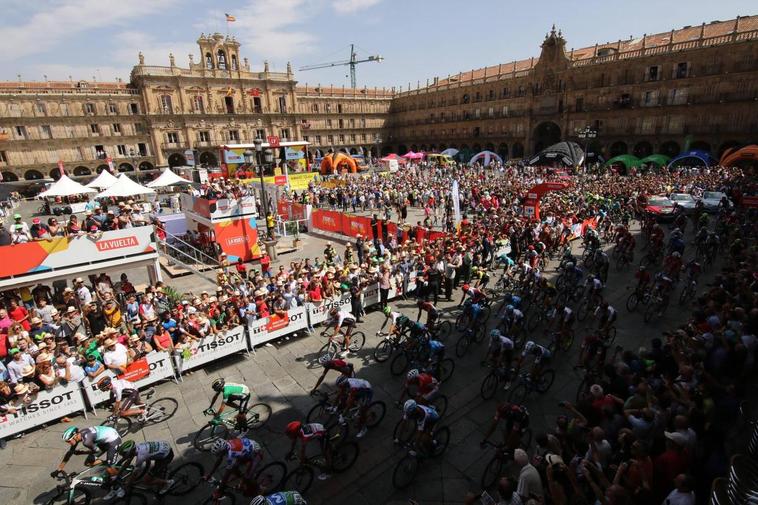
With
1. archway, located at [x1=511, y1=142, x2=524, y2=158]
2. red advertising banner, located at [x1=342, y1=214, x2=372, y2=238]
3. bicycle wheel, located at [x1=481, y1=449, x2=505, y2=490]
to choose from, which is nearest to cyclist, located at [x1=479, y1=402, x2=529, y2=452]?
bicycle wheel, located at [x1=481, y1=449, x2=505, y2=490]

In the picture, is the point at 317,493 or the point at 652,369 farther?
the point at 652,369

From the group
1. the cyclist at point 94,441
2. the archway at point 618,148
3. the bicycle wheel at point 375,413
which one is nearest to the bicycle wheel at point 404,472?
the bicycle wheel at point 375,413

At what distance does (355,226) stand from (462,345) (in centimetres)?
1262

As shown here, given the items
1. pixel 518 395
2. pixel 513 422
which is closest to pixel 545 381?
pixel 518 395

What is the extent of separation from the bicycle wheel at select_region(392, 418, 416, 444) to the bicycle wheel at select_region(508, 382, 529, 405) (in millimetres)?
2188

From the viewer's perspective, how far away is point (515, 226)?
16500 mm

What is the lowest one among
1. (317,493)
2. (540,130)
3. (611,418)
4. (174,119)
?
(317,493)

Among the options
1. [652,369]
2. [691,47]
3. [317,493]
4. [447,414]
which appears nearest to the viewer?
[317,493]

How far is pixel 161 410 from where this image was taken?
26.4 feet

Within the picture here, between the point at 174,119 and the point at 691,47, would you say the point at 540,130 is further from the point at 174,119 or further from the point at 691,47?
the point at 174,119

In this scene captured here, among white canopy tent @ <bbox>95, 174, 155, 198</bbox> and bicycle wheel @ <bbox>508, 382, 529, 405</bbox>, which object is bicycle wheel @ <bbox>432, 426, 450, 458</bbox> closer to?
bicycle wheel @ <bbox>508, 382, 529, 405</bbox>

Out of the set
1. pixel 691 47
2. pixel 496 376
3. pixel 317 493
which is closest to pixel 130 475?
pixel 317 493

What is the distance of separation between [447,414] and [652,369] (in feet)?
12.1

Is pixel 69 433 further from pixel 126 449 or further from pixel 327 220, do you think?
pixel 327 220
